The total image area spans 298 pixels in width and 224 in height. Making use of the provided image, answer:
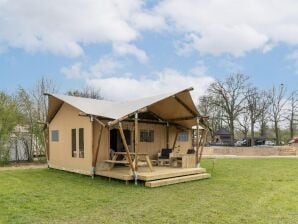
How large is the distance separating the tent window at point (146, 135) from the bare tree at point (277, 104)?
93.2 feet

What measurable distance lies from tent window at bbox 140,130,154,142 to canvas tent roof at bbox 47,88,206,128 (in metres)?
0.82

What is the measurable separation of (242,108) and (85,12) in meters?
28.9

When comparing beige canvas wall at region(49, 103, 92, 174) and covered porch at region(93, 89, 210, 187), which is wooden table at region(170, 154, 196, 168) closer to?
covered porch at region(93, 89, 210, 187)

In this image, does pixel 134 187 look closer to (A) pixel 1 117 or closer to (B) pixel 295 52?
(A) pixel 1 117

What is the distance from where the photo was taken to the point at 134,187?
9570 mm

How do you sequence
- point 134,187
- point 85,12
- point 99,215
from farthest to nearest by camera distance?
point 85,12, point 134,187, point 99,215

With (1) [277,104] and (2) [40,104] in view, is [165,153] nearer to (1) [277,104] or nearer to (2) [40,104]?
A: (2) [40,104]

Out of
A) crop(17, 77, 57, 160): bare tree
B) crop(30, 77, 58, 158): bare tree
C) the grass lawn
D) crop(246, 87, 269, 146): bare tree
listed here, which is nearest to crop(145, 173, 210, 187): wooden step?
the grass lawn

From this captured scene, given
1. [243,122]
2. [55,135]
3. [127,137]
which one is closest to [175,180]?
[127,137]

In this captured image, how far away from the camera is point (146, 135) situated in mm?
14453

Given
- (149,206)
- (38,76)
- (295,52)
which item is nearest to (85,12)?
(149,206)

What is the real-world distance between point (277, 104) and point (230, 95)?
632cm

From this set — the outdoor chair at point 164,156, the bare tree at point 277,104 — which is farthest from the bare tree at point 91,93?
the outdoor chair at point 164,156

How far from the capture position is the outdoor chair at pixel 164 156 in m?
13.4
